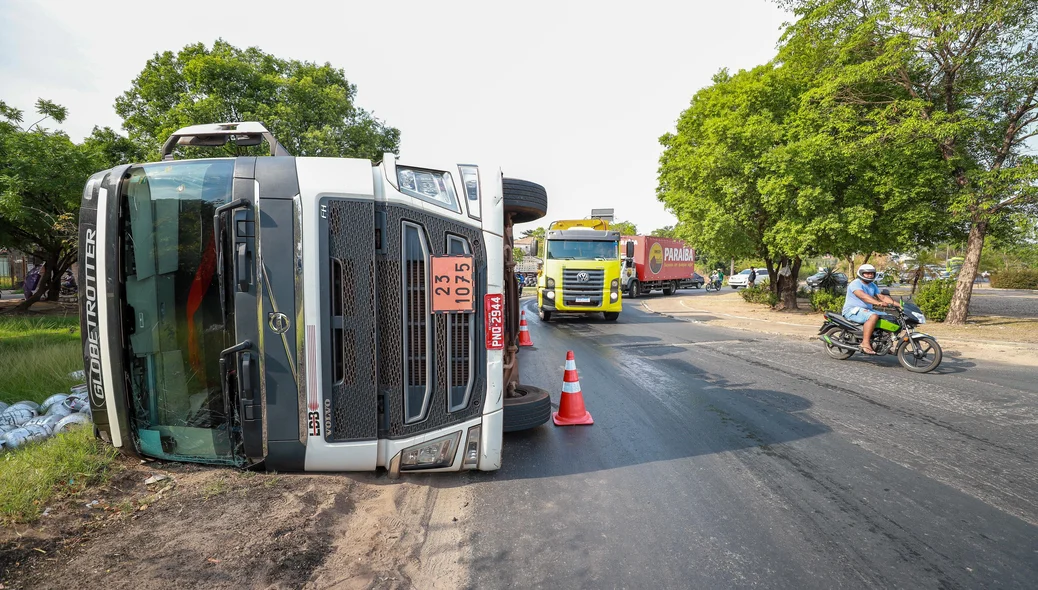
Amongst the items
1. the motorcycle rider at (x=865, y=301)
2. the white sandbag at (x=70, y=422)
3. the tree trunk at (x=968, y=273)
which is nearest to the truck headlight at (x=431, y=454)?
the white sandbag at (x=70, y=422)

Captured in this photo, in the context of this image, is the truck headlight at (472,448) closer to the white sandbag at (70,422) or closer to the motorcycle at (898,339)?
the white sandbag at (70,422)

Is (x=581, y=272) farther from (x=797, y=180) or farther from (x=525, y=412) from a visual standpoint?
(x=525, y=412)

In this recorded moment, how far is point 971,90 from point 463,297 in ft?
50.7

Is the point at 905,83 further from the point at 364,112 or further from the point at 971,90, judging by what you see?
the point at 364,112

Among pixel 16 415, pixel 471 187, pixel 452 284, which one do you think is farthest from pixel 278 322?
pixel 16 415

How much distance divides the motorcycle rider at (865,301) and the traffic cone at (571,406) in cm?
560

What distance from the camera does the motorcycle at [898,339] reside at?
771 centimetres

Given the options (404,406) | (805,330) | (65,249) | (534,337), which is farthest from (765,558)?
(65,249)

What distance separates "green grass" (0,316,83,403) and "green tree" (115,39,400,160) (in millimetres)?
7297

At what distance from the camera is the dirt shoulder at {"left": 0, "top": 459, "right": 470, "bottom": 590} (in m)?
2.60

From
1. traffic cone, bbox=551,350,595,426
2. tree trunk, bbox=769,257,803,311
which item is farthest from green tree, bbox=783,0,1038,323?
traffic cone, bbox=551,350,595,426

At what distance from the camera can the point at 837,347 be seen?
889cm

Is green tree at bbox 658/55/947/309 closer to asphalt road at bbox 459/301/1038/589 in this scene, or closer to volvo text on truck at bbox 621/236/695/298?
asphalt road at bbox 459/301/1038/589

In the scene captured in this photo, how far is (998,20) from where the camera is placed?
35.8 ft
